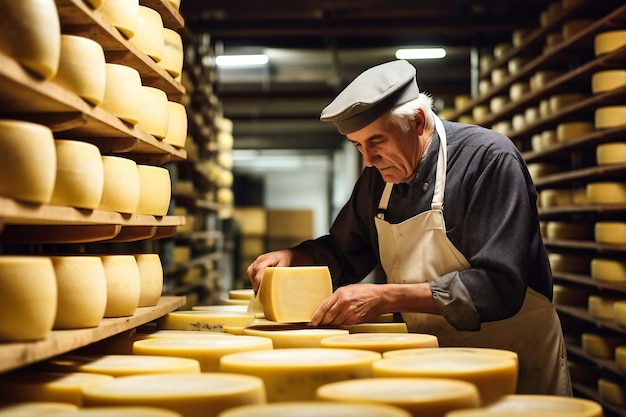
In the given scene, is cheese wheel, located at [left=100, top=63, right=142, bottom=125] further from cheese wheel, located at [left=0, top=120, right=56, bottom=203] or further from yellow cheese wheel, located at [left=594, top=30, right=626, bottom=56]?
yellow cheese wheel, located at [left=594, top=30, right=626, bottom=56]

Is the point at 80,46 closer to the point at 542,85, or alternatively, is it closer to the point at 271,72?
the point at 542,85

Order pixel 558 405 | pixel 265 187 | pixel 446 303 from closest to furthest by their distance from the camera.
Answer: pixel 558 405 < pixel 446 303 < pixel 265 187

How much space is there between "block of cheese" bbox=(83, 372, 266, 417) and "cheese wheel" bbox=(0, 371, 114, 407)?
0.08 m

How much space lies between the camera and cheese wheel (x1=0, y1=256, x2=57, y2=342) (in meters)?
1.37

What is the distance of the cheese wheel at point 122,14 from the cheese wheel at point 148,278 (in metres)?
0.66

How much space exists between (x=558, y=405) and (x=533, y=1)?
16.4 feet

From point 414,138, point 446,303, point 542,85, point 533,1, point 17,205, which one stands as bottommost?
point 446,303

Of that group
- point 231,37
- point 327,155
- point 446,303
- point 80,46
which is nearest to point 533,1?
point 231,37

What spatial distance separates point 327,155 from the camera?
52.7 ft

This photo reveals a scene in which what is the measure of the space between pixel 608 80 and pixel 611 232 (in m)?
0.86

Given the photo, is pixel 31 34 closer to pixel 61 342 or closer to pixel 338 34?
pixel 61 342

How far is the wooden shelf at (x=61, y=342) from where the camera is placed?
131 cm

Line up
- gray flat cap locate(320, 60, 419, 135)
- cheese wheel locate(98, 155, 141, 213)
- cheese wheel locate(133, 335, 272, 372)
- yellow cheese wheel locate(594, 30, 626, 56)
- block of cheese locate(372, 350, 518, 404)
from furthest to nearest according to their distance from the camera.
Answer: yellow cheese wheel locate(594, 30, 626, 56) → gray flat cap locate(320, 60, 419, 135) → cheese wheel locate(98, 155, 141, 213) → cheese wheel locate(133, 335, 272, 372) → block of cheese locate(372, 350, 518, 404)

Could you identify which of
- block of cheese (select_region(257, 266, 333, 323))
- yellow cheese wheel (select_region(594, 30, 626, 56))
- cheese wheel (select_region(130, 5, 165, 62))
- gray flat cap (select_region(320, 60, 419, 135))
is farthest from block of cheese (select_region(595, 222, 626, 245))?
cheese wheel (select_region(130, 5, 165, 62))
